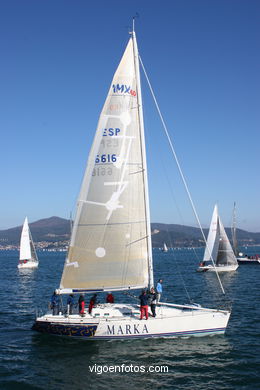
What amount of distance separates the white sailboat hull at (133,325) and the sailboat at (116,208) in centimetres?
74

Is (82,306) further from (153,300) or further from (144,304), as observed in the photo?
(153,300)

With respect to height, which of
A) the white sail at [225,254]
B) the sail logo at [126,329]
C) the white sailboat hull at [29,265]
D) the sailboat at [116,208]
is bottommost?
the white sailboat hull at [29,265]

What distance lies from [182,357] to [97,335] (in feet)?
14.4

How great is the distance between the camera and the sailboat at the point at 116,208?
787 inches

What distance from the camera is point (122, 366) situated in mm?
15914

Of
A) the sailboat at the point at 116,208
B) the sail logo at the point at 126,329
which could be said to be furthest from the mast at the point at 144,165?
the sail logo at the point at 126,329

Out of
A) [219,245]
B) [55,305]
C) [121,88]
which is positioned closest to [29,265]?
[219,245]

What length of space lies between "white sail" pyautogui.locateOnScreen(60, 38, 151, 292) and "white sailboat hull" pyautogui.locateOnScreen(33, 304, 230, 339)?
1756mm

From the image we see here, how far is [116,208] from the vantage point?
2020 cm

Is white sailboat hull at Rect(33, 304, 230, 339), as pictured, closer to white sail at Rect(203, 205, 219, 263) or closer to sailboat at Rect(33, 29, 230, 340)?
sailboat at Rect(33, 29, 230, 340)

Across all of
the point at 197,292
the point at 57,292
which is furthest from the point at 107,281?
the point at 197,292

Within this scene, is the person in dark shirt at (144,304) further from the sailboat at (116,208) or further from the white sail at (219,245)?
the white sail at (219,245)

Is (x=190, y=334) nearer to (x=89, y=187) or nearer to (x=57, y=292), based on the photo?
(x=57, y=292)

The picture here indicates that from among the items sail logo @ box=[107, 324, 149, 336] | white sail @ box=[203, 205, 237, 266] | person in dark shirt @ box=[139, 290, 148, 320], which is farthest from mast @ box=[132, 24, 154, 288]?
white sail @ box=[203, 205, 237, 266]
